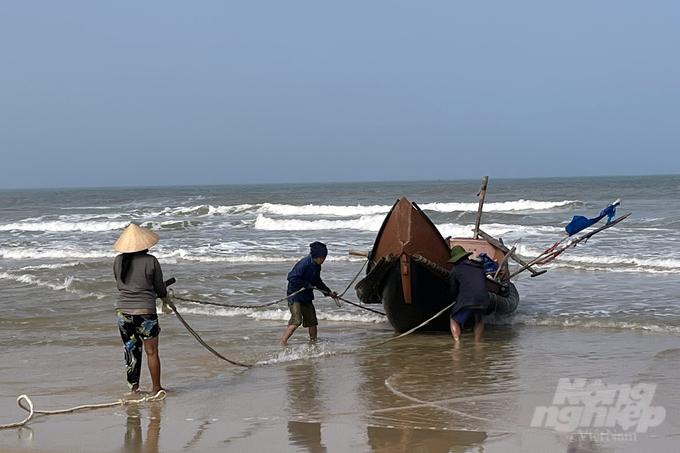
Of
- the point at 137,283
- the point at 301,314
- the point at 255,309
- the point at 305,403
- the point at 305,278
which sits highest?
the point at 137,283

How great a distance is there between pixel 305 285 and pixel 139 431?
11.2ft

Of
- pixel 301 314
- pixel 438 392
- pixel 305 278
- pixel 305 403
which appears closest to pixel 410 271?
pixel 305 278

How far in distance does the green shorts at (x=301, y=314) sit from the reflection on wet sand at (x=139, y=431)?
274cm

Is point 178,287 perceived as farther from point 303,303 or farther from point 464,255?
point 464,255

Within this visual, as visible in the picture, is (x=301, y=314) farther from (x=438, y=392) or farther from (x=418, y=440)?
(x=418, y=440)

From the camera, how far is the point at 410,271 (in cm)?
827

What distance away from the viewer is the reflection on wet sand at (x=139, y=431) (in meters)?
4.74

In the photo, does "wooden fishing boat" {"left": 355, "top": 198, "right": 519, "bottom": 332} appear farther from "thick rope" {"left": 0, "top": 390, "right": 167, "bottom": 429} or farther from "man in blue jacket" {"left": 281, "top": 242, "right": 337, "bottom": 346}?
"thick rope" {"left": 0, "top": 390, "right": 167, "bottom": 429}

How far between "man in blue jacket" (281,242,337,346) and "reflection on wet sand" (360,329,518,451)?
3.36 ft

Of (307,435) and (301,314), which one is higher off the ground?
(301,314)

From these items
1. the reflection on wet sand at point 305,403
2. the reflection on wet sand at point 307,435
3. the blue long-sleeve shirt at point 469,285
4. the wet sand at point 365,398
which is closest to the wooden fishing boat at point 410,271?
the blue long-sleeve shirt at point 469,285

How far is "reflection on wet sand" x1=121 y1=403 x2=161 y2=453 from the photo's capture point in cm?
474

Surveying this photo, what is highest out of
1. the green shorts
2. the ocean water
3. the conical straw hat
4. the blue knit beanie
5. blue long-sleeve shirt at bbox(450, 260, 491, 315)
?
the conical straw hat

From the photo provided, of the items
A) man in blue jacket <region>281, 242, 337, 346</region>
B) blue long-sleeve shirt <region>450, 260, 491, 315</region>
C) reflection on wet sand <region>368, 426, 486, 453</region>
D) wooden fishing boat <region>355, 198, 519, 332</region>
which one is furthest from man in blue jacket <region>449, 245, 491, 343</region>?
reflection on wet sand <region>368, 426, 486, 453</region>
